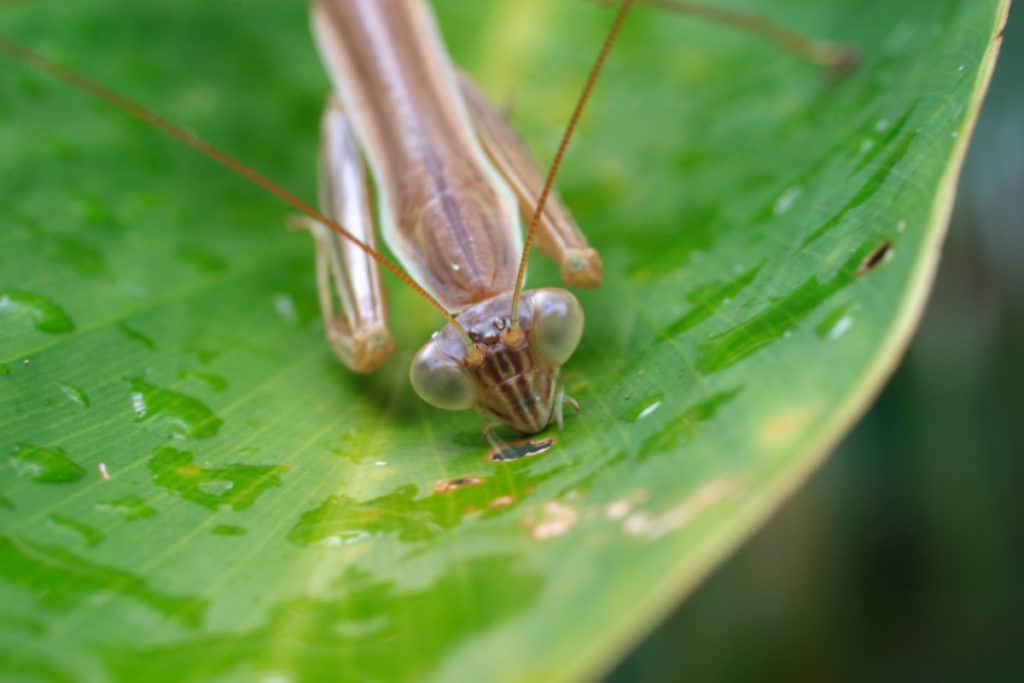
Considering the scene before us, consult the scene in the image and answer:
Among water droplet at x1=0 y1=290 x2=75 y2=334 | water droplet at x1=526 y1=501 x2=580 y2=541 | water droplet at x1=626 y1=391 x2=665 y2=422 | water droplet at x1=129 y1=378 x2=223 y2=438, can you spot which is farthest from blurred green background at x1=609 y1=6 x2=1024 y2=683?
water droplet at x1=0 y1=290 x2=75 y2=334

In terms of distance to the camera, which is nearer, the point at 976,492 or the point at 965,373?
the point at 976,492

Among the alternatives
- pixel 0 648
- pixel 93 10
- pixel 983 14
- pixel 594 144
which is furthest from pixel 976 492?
pixel 93 10

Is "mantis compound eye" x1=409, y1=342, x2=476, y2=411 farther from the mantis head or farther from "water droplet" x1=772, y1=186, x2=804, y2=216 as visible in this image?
"water droplet" x1=772, y1=186, x2=804, y2=216

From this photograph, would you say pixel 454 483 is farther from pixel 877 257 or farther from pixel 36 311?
pixel 36 311

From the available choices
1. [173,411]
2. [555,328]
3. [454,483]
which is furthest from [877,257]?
[173,411]

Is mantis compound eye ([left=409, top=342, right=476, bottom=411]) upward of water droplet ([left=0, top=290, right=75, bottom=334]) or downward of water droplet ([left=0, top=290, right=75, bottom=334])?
downward

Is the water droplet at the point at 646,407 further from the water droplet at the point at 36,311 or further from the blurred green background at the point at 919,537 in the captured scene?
the water droplet at the point at 36,311

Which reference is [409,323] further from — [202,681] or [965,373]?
[965,373]
